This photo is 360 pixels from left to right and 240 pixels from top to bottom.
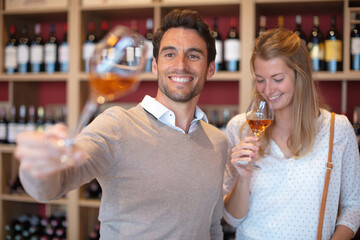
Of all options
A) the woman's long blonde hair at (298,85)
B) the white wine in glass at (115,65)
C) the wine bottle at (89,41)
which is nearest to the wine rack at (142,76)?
the wine bottle at (89,41)

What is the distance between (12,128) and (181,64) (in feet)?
5.77

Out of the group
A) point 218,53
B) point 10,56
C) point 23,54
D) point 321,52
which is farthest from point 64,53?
point 321,52

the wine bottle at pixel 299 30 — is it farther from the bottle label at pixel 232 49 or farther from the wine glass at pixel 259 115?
the wine glass at pixel 259 115

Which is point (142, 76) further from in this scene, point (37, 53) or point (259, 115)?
point (259, 115)

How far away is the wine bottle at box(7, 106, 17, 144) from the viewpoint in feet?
8.16

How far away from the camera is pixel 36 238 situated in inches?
103

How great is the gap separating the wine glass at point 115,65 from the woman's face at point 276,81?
635 mm

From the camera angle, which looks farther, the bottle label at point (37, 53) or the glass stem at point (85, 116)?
the bottle label at point (37, 53)

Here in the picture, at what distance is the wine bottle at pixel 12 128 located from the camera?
2.49 metres

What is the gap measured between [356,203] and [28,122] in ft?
6.93

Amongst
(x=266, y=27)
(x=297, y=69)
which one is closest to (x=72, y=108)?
(x=266, y=27)

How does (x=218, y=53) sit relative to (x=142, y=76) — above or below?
above

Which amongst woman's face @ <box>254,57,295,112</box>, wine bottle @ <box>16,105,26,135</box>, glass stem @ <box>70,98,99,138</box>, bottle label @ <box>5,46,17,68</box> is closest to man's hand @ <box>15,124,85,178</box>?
glass stem @ <box>70,98,99,138</box>

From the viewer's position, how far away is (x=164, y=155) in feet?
3.71
